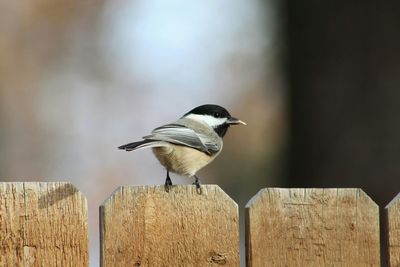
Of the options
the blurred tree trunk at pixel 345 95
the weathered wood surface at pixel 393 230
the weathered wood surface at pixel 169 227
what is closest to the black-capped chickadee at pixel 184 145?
the weathered wood surface at pixel 169 227

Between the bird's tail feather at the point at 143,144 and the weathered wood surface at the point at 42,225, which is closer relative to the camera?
the weathered wood surface at the point at 42,225

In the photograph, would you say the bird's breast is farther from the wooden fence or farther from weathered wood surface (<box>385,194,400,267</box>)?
weathered wood surface (<box>385,194,400,267</box>)

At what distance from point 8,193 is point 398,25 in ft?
10.1

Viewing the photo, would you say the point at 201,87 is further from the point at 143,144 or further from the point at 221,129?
the point at 143,144

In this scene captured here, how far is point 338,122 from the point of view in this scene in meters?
5.19

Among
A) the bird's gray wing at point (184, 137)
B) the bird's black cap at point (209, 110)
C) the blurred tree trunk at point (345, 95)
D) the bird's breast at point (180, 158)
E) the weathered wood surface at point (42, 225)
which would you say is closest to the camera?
the weathered wood surface at point (42, 225)

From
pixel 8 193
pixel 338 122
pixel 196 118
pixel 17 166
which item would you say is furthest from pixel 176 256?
pixel 17 166

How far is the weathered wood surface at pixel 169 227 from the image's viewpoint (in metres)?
2.51

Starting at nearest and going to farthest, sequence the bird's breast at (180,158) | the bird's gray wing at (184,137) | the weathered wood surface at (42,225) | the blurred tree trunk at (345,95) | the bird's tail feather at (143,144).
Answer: the weathered wood surface at (42,225) → the bird's tail feather at (143,144) → the bird's gray wing at (184,137) → the bird's breast at (180,158) → the blurred tree trunk at (345,95)

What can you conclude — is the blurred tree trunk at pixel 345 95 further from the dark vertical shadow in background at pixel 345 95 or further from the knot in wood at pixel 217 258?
the knot in wood at pixel 217 258

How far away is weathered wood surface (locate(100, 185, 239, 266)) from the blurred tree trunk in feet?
7.70

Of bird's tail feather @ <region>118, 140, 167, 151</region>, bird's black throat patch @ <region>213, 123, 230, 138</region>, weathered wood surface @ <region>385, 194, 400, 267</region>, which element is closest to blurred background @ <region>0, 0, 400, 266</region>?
bird's black throat patch @ <region>213, 123, 230, 138</region>

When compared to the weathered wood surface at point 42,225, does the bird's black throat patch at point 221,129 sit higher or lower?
higher

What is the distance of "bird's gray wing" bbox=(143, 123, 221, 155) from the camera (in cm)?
351
